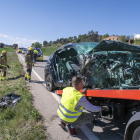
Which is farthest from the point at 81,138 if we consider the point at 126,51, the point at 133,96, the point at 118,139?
the point at 126,51

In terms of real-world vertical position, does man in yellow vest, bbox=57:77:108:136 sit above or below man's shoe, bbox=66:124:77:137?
above

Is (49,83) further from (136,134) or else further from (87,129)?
(136,134)

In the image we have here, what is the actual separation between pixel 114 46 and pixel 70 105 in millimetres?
1740

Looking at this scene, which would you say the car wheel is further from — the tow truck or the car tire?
the car tire

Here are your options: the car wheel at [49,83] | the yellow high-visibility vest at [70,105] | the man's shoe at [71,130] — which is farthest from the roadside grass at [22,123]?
the car wheel at [49,83]

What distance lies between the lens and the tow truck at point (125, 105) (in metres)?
2.43

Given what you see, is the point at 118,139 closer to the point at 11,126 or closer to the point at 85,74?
the point at 85,74

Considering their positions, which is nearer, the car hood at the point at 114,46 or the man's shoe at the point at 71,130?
the man's shoe at the point at 71,130

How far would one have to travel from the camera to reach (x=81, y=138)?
3.16 m

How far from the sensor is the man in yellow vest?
3016mm

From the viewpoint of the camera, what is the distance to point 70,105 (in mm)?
3021

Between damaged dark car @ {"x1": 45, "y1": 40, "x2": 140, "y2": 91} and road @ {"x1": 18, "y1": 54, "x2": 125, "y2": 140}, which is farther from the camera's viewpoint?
damaged dark car @ {"x1": 45, "y1": 40, "x2": 140, "y2": 91}

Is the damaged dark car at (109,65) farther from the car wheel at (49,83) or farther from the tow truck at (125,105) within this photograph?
the car wheel at (49,83)

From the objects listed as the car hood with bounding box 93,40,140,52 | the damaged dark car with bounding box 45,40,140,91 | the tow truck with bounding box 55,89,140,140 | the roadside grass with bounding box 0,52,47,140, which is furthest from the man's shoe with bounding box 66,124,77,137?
the car hood with bounding box 93,40,140,52
